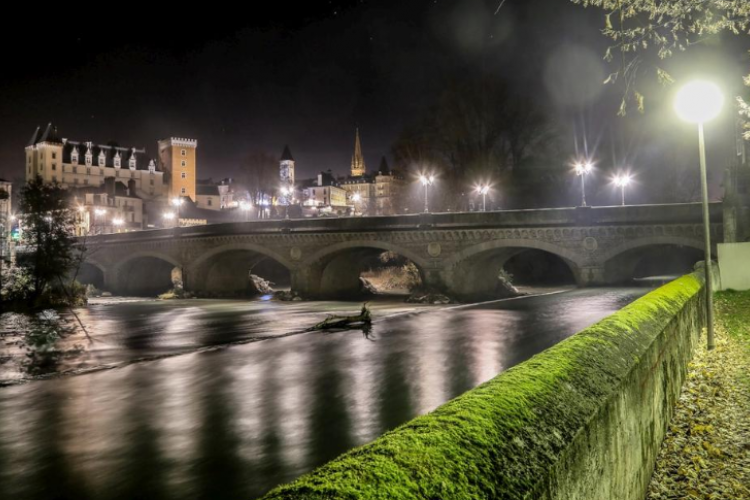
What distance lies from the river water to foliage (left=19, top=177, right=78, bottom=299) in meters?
6.21

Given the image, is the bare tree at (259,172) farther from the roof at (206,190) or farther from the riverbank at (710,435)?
the riverbank at (710,435)

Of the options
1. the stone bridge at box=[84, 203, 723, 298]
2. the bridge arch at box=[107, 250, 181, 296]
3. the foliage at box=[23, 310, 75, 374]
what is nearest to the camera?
the foliage at box=[23, 310, 75, 374]

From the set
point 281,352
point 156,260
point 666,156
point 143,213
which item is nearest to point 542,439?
point 281,352

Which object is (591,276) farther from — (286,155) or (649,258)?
(286,155)

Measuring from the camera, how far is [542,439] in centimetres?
296

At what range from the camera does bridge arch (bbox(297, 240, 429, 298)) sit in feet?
120

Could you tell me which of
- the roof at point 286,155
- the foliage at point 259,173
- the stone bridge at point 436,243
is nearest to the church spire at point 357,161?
the roof at point 286,155

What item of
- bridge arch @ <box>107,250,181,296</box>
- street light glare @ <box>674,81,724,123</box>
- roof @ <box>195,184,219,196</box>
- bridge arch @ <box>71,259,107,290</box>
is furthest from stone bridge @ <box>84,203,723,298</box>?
roof @ <box>195,184,219,196</box>

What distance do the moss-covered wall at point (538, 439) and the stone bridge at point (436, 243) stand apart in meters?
24.4

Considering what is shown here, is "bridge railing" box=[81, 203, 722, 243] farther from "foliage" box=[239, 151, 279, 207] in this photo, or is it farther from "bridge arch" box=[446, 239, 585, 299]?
"foliage" box=[239, 151, 279, 207]

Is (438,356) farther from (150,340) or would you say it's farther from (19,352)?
(19,352)

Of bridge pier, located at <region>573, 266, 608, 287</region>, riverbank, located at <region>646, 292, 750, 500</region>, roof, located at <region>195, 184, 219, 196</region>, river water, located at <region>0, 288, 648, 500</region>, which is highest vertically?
roof, located at <region>195, 184, 219, 196</region>

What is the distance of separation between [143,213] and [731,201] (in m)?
93.9

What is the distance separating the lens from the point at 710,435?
242 inches
